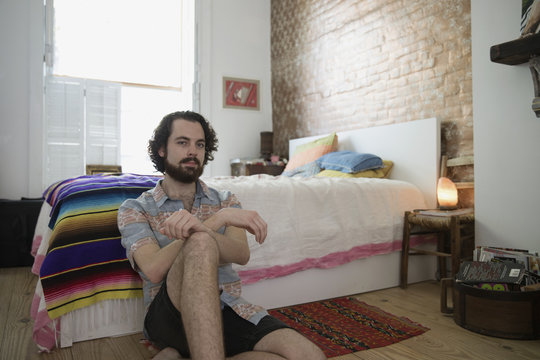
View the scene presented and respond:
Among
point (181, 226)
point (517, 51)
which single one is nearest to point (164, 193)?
point (181, 226)

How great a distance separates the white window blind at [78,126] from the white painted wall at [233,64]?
1.14 metres

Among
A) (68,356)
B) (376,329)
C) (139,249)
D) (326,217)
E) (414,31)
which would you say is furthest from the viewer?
(414,31)

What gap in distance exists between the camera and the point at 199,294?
3.61 feet

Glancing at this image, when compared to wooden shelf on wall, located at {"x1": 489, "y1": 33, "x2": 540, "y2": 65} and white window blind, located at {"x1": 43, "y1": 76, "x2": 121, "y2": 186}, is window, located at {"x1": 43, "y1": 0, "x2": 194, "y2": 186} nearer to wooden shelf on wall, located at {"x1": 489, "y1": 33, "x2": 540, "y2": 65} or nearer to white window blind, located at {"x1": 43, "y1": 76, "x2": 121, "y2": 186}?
white window blind, located at {"x1": 43, "y1": 76, "x2": 121, "y2": 186}

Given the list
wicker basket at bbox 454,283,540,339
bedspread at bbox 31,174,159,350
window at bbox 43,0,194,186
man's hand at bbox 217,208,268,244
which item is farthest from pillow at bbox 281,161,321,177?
man's hand at bbox 217,208,268,244

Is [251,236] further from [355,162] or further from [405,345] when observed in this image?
[355,162]

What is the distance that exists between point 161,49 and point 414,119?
11.2ft

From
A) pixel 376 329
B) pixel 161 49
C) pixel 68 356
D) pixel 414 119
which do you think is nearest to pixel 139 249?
pixel 68 356

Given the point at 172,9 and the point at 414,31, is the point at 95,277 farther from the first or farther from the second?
the point at 172,9

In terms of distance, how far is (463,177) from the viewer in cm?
291

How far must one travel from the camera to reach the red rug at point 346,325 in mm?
1784

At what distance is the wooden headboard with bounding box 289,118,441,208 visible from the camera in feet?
9.83

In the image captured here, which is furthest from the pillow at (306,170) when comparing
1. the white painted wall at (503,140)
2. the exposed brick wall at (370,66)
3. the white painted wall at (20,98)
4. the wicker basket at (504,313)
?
the white painted wall at (20,98)

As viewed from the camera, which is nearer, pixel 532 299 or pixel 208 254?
pixel 208 254
